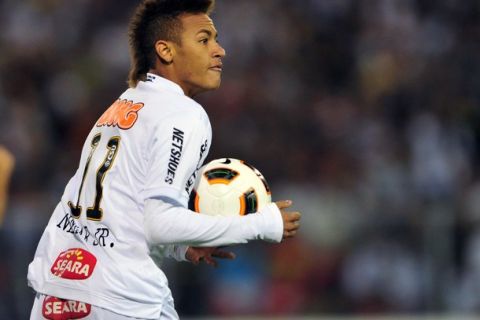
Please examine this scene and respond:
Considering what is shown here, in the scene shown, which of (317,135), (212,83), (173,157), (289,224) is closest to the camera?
(173,157)

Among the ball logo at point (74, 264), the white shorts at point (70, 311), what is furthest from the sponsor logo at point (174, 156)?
the white shorts at point (70, 311)

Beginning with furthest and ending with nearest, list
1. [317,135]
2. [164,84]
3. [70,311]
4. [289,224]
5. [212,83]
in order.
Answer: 1. [317,135]
2. [212,83]
3. [164,84]
4. [289,224]
5. [70,311]

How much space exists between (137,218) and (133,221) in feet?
0.06

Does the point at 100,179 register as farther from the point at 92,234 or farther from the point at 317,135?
the point at 317,135

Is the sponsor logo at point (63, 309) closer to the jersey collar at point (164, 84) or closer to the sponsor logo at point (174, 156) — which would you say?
the sponsor logo at point (174, 156)

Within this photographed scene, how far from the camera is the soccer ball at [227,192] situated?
468cm

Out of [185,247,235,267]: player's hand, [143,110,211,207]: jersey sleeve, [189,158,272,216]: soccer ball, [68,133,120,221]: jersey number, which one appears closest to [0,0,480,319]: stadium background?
[185,247,235,267]: player's hand

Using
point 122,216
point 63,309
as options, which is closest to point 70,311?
point 63,309

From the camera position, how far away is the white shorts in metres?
4.36

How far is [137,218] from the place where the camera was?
438 centimetres

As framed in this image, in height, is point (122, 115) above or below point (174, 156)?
above

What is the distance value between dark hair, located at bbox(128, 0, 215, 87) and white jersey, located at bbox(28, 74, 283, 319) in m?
0.31

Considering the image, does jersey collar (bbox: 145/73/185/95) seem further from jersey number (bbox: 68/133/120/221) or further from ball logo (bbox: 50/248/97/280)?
ball logo (bbox: 50/248/97/280)

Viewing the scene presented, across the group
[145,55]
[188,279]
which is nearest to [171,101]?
[145,55]
